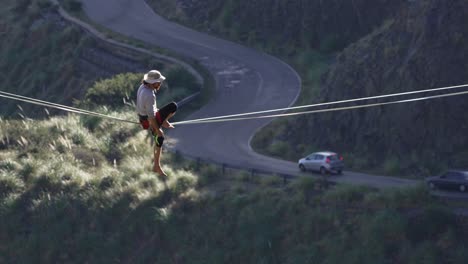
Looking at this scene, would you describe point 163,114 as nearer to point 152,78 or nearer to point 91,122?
point 152,78

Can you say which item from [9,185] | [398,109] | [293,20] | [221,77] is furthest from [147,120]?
[293,20]

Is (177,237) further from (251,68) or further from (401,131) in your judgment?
(251,68)

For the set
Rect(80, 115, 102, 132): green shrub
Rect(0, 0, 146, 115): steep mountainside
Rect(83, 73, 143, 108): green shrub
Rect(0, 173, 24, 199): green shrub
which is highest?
Rect(0, 0, 146, 115): steep mountainside

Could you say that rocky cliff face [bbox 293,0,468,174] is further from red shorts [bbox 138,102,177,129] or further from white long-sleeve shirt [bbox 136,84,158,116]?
white long-sleeve shirt [bbox 136,84,158,116]

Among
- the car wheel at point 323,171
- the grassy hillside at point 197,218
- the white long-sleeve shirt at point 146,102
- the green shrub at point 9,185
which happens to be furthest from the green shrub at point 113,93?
the white long-sleeve shirt at point 146,102

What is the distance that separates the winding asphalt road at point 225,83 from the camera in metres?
40.9

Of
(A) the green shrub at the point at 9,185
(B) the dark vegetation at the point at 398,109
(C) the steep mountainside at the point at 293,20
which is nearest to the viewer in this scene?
(A) the green shrub at the point at 9,185

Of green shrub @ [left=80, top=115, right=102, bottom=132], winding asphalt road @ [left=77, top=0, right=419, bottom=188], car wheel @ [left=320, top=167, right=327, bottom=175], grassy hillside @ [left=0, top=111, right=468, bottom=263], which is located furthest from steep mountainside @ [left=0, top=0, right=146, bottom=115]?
car wheel @ [left=320, top=167, right=327, bottom=175]

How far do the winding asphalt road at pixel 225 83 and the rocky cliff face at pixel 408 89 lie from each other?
2998mm

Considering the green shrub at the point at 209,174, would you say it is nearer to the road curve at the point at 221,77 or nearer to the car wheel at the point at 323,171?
the road curve at the point at 221,77

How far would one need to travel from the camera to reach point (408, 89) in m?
41.0

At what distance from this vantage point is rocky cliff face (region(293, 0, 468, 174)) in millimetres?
38469

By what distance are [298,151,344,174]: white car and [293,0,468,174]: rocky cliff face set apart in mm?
2267

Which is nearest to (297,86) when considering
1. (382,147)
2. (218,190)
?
(382,147)
